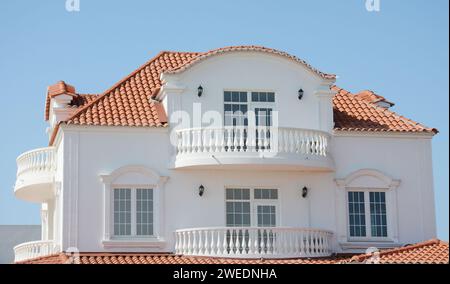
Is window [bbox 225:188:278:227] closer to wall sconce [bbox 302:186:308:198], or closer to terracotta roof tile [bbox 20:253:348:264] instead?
wall sconce [bbox 302:186:308:198]

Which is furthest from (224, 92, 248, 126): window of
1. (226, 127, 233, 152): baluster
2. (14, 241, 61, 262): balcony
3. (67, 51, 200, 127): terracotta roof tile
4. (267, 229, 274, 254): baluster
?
(14, 241, 61, 262): balcony

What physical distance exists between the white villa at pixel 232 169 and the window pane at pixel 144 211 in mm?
33

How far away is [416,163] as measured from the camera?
38.2m

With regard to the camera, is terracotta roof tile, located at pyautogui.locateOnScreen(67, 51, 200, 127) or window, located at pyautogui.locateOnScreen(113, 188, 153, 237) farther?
terracotta roof tile, located at pyautogui.locateOnScreen(67, 51, 200, 127)

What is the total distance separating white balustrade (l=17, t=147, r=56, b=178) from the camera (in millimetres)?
38000

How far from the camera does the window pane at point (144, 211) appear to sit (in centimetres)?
3572

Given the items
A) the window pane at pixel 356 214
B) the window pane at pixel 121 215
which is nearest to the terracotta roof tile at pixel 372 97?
the window pane at pixel 356 214

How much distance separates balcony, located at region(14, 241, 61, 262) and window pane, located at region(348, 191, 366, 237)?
991 centimetres

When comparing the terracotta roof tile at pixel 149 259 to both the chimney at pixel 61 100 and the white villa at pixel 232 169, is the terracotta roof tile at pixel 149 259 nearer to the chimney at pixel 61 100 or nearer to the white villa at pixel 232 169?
the white villa at pixel 232 169

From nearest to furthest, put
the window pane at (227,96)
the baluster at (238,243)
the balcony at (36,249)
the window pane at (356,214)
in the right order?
the baluster at (238,243)
the balcony at (36,249)
the window pane at (356,214)
the window pane at (227,96)

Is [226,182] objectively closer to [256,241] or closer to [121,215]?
[256,241]

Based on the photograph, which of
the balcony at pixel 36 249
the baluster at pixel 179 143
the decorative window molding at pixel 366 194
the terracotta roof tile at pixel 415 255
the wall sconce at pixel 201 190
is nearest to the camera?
the terracotta roof tile at pixel 415 255

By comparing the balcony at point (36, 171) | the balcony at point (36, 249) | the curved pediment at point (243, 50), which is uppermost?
the curved pediment at point (243, 50)

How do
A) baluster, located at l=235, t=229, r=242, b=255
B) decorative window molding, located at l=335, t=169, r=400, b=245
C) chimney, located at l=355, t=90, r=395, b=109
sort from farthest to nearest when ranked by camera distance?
chimney, located at l=355, t=90, r=395, b=109, decorative window molding, located at l=335, t=169, r=400, b=245, baluster, located at l=235, t=229, r=242, b=255
